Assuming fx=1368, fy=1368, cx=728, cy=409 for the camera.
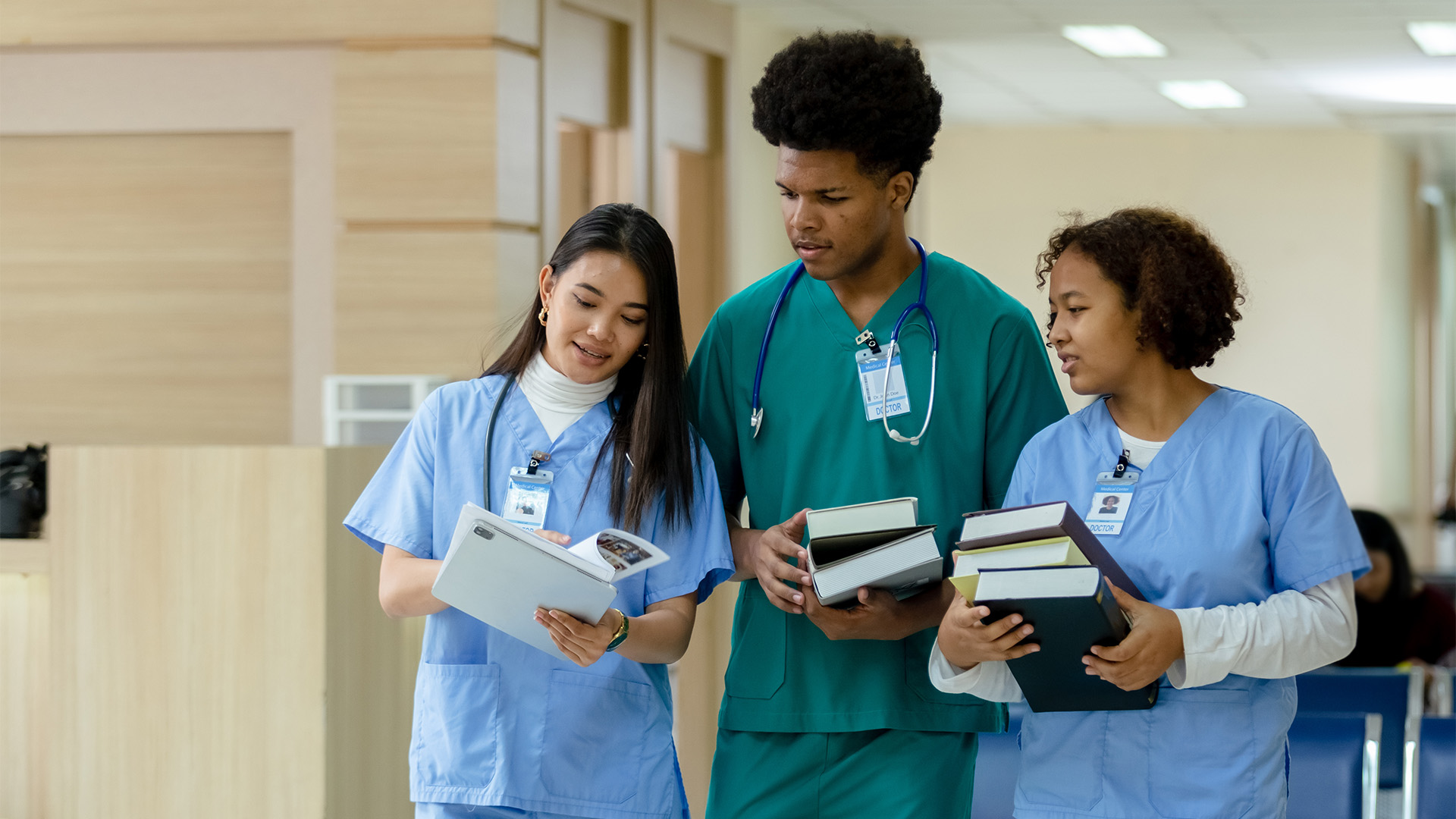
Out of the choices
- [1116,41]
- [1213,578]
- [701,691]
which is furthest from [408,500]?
[1116,41]

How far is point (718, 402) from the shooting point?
1.95 metres

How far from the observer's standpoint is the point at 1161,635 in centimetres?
147

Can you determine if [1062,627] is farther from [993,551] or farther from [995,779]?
[995,779]

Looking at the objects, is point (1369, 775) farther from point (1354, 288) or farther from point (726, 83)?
point (1354, 288)

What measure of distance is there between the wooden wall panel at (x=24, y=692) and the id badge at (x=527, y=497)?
5.96ft

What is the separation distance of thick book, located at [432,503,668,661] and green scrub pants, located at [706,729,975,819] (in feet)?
1.39

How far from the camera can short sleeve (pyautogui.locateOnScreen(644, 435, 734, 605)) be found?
1.75 m

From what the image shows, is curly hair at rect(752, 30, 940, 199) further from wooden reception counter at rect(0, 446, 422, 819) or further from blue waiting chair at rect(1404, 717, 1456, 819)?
blue waiting chair at rect(1404, 717, 1456, 819)

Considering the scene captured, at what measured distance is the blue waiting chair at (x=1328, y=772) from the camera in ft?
7.86

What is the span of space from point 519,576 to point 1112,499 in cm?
71

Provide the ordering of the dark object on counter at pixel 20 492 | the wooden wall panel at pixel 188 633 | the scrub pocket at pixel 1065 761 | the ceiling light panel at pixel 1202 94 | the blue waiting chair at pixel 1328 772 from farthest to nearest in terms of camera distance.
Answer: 1. the ceiling light panel at pixel 1202 94
2. the dark object on counter at pixel 20 492
3. the wooden wall panel at pixel 188 633
4. the blue waiting chair at pixel 1328 772
5. the scrub pocket at pixel 1065 761

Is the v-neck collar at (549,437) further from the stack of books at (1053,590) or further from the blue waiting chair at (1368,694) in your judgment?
the blue waiting chair at (1368,694)

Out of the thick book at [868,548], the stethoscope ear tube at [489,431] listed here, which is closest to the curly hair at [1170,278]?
the thick book at [868,548]

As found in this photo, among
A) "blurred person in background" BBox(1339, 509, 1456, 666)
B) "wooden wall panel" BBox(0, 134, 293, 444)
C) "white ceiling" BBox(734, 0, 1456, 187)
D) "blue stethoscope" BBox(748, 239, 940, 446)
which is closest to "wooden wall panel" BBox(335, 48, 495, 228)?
"wooden wall panel" BBox(0, 134, 293, 444)
